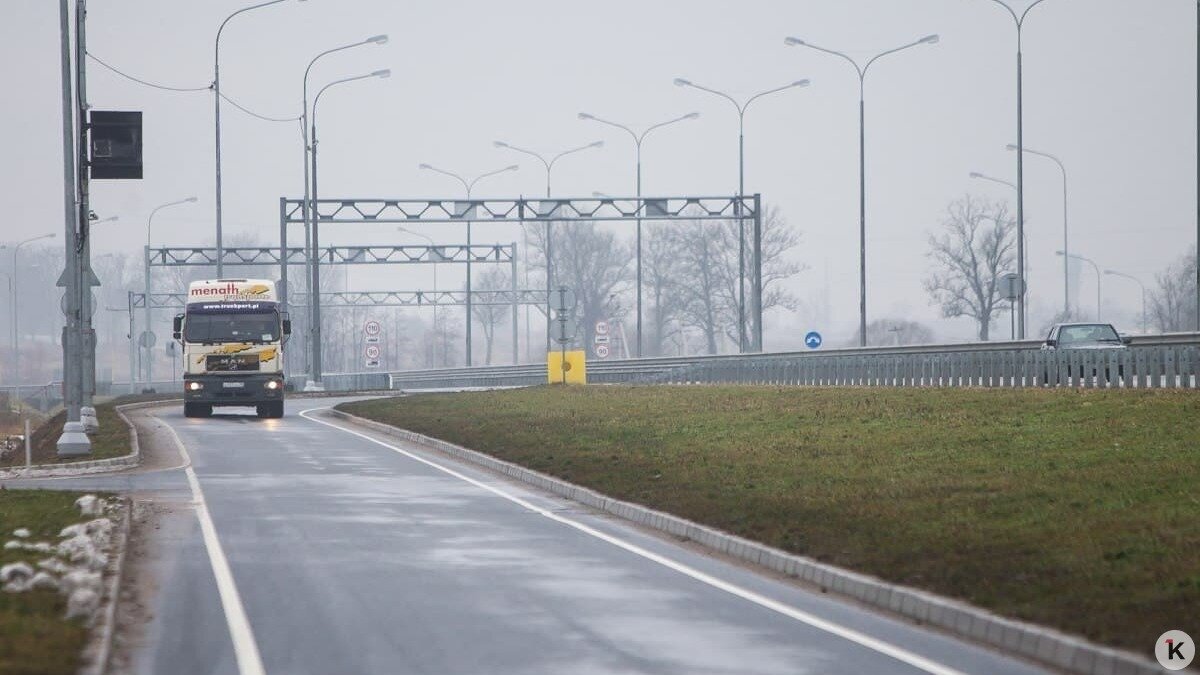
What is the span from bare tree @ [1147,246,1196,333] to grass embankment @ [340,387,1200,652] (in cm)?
7364

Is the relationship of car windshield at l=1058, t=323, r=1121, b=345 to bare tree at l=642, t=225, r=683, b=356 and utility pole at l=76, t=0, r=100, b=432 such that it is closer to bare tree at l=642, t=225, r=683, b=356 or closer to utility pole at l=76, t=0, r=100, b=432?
utility pole at l=76, t=0, r=100, b=432

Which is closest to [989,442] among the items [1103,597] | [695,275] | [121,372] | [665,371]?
[1103,597]

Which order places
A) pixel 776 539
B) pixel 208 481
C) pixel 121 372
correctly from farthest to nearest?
pixel 121 372, pixel 208 481, pixel 776 539

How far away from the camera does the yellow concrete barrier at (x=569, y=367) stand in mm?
62094

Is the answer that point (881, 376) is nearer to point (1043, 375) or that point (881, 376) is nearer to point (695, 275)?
point (1043, 375)

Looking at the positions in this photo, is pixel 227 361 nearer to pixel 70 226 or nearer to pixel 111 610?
pixel 70 226

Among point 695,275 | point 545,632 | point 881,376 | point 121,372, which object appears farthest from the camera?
point 121,372

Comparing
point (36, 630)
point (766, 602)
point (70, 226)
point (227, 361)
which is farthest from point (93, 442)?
point (36, 630)

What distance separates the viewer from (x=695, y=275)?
4887 inches

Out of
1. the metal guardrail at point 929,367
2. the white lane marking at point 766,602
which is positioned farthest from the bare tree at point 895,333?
the white lane marking at point 766,602

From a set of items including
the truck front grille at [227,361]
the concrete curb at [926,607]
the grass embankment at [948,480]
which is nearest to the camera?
the concrete curb at [926,607]

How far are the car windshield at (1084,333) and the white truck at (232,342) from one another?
19.8 meters

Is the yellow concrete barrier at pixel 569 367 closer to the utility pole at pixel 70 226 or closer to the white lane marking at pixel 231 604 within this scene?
the utility pole at pixel 70 226

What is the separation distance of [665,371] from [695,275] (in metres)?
50.9
